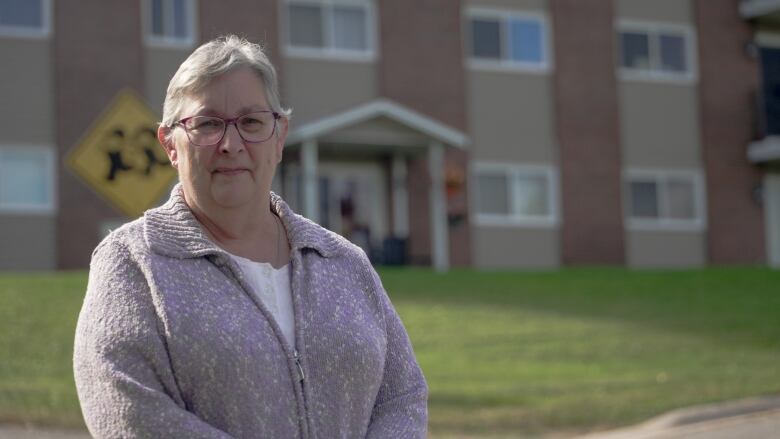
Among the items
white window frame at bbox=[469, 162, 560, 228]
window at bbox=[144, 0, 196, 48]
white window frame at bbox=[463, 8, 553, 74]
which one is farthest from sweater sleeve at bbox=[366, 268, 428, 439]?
white window frame at bbox=[463, 8, 553, 74]

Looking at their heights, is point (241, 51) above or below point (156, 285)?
above

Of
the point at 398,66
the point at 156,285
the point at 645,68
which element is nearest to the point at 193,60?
the point at 156,285

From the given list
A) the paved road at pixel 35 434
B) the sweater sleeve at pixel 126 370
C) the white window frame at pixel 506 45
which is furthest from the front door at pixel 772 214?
the sweater sleeve at pixel 126 370

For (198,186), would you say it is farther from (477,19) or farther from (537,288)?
(477,19)

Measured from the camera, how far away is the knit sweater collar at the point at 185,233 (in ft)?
10.5

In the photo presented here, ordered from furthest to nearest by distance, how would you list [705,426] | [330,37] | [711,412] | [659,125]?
[659,125] < [330,37] < [711,412] < [705,426]

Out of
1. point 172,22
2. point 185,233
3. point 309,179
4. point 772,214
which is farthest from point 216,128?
point 772,214

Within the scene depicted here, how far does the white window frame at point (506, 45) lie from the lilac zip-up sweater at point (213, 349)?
78.3 ft

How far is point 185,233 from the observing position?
10.6 feet

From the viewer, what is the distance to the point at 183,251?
3.19 m

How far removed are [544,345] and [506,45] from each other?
47.2 feet

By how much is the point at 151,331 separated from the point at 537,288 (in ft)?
51.8

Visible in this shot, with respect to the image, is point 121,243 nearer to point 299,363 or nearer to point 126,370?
point 126,370

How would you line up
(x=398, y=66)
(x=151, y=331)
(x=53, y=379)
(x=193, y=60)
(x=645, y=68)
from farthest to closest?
1. (x=645, y=68)
2. (x=398, y=66)
3. (x=53, y=379)
4. (x=193, y=60)
5. (x=151, y=331)
